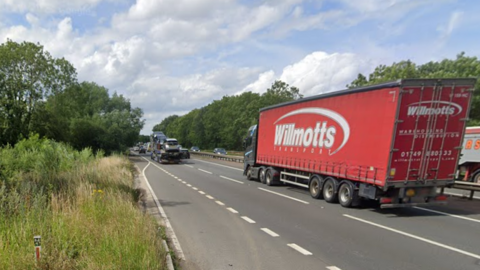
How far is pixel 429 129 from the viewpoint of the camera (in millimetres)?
9531

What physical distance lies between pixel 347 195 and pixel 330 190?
3.16 feet

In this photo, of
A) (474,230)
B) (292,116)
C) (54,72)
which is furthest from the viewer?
(54,72)

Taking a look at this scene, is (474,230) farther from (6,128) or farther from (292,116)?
(6,128)

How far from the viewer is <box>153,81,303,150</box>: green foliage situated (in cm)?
7169

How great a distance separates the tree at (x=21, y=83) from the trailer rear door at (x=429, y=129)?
40.7 meters

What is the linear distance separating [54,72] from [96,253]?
1795 inches

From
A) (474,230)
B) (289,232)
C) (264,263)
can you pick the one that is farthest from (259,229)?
(474,230)

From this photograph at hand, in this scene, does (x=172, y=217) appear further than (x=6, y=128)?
No

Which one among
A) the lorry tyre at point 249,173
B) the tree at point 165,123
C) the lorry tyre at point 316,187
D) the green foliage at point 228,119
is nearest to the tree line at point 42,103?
the lorry tyre at point 249,173

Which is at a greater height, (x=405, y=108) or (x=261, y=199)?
(x=405, y=108)

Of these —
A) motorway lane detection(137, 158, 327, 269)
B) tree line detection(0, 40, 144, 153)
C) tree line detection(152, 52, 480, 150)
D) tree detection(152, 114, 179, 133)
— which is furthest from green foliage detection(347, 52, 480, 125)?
tree detection(152, 114, 179, 133)

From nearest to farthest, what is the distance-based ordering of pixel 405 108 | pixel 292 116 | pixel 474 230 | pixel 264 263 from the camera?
pixel 264 263, pixel 474 230, pixel 405 108, pixel 292 116

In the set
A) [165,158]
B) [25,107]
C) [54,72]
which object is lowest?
[165,158]

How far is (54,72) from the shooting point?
43.7 m
